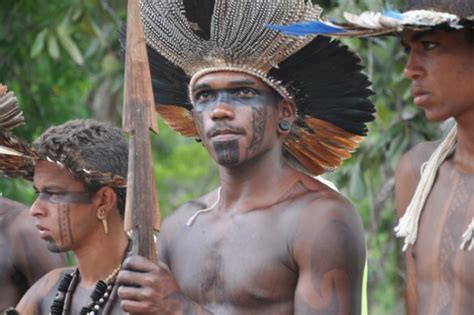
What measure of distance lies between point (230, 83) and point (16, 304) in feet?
7.25

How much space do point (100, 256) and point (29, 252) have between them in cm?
92

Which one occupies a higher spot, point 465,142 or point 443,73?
point 443,73

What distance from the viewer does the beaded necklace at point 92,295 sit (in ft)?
21.3

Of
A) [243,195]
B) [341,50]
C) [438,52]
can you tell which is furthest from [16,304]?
[438,52]

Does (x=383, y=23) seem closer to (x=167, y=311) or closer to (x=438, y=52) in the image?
(x=438, y=52)

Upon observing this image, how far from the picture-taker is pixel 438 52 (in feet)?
17.8

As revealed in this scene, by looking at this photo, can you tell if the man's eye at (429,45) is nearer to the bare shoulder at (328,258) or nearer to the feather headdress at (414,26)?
the feather headdress at (414,26)

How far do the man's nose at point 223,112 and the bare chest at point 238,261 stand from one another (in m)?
0.41

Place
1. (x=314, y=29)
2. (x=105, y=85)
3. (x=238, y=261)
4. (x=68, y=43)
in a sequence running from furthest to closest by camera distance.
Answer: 1. (x=105, y=85)
2. (x=68, y=43)
3. (x=238, y=261)
4. (x=314, y=29)

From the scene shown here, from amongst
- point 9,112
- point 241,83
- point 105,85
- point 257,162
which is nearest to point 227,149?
point 257,162

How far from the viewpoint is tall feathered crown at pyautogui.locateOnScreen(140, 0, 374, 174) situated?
19.4ft

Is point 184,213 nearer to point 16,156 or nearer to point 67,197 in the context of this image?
point 67,197

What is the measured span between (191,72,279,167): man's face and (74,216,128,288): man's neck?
997 mm

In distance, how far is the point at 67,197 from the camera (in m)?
6.72
